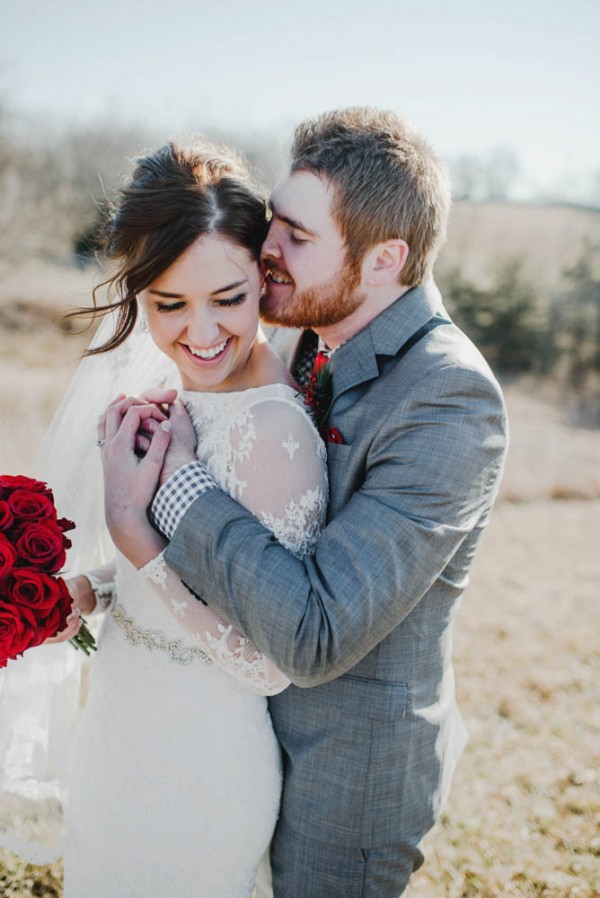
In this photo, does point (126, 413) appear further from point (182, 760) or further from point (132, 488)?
point (182, 760)

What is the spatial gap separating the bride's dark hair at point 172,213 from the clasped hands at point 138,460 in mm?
255

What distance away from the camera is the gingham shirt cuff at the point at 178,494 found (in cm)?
183

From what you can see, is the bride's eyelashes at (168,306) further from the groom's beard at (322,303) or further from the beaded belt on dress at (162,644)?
the beaded belt on dress at (162,644)

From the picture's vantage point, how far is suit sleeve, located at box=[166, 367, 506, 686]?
1687 mm

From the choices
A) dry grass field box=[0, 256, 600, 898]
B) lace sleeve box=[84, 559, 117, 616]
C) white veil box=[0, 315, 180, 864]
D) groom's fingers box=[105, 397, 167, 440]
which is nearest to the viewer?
groom's fingers box=[105, 397, 167, 440]

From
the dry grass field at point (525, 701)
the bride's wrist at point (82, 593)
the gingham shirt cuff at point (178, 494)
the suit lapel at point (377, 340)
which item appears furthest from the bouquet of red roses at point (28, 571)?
the dry grass field at point (525, 701)

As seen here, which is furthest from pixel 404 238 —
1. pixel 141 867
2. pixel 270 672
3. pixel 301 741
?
pixel 141 867

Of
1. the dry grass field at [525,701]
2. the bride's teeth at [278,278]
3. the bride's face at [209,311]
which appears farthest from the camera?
the dry grass field at [525,701]

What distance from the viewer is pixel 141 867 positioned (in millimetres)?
2043

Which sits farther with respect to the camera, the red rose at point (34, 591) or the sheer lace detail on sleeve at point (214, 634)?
the sheer lace detail on sleeve at point (214, 634)

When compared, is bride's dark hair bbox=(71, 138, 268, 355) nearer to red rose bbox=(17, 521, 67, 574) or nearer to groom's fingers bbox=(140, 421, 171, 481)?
groom's fingers bbox=(140, 421, 171, 481)

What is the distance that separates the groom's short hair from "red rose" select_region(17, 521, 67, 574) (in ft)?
3.90

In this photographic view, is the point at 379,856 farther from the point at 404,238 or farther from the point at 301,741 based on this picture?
the point at 404,238

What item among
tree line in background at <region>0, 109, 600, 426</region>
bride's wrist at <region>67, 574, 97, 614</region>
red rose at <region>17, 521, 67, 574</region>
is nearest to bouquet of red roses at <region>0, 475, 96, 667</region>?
red rose at <region>17, 521, 67, 574</region>
